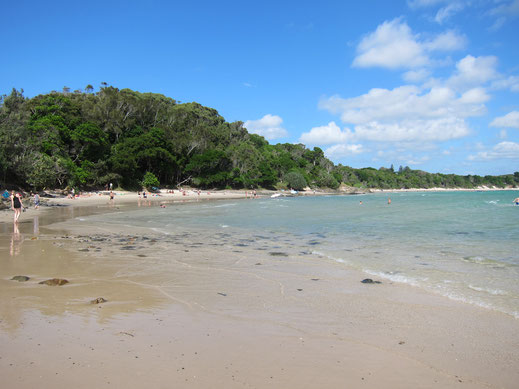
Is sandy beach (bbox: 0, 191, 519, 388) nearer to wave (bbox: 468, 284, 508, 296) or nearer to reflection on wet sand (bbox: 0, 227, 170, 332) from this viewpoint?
reflection on wet sand (bbox: 0, 227, 170, 332)

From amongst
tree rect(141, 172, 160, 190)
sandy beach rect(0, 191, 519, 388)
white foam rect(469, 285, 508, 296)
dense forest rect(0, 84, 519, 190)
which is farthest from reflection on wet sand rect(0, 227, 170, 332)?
tree rect(141, 172, 160, 190)

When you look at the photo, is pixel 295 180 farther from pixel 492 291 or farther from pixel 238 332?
pixel 238 332

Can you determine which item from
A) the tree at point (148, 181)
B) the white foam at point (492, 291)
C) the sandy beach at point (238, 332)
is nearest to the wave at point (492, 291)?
the white foam at point (492, 291)

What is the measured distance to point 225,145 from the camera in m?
92.6

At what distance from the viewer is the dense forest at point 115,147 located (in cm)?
3522

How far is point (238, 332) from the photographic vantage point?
461 centimetres

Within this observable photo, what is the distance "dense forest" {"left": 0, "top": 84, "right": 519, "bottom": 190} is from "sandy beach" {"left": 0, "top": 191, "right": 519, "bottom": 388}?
1192 inches

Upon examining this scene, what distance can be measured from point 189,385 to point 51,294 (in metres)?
4.06

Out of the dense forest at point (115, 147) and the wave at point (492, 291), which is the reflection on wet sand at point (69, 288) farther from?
the dense forest at point (115, 147)

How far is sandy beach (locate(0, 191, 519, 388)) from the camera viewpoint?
3477 millimetres

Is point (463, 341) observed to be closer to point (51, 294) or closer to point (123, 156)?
point (51, 294)

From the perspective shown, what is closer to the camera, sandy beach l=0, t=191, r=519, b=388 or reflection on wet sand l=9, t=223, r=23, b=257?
sandy beach l=0, t=191, r=519, b=388

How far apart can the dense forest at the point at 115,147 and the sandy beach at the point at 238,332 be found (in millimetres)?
30277

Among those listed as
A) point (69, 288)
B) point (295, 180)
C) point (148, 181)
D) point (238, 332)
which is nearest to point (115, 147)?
point (148, 181)
